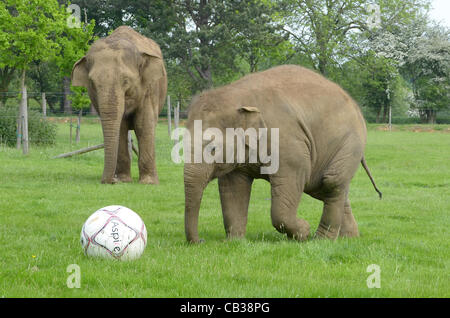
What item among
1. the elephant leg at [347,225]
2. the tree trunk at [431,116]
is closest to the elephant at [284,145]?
the elephant leg at [347,225]

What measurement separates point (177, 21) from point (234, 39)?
470cm

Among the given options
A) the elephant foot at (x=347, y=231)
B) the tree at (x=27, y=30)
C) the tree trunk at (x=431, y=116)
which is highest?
the tree at (x=27, y=30)

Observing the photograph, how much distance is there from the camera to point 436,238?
8961 millimetres

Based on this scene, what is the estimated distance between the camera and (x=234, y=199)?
8.20 meters

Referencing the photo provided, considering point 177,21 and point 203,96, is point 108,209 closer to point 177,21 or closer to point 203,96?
point 203,96

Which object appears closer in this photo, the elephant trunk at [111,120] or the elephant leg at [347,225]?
the elephant leg at [347,225]

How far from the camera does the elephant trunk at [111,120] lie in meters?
13.0

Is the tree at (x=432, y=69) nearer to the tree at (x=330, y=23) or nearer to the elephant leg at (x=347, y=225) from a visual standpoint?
the tree at (x=330, y=23)

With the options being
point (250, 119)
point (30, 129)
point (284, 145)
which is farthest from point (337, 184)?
point (30, 129)

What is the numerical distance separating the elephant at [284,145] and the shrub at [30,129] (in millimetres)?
17742

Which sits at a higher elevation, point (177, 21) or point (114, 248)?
point (177, 21)

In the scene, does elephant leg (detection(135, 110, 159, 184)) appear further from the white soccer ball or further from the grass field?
the white soccer ball

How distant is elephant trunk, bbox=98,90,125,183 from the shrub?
11.8 meters
